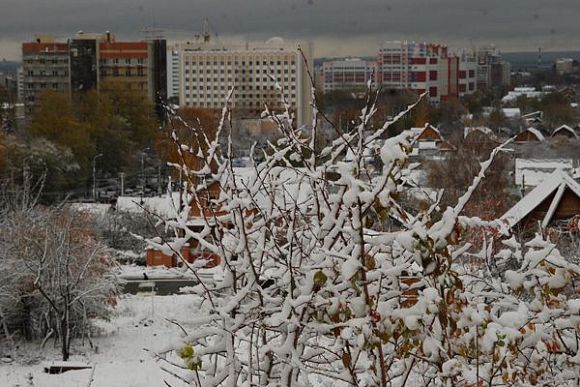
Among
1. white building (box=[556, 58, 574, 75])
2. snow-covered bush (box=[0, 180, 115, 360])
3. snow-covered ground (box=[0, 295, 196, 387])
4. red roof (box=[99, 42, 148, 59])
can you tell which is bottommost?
snow-covered ground (box=[0, 295, 196, 387])

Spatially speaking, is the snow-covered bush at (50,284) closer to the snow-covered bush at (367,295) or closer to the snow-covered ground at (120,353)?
the snow-covered ground at (120,353)

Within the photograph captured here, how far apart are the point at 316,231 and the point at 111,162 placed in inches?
1460

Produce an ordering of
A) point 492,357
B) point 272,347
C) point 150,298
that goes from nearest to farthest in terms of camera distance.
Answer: point 492,357
point 272,347
point 150,298

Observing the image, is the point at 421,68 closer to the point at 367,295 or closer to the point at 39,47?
the point at 39,47

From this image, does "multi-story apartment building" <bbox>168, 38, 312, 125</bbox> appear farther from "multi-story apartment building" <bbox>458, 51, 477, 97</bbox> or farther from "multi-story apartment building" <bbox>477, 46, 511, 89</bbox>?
"multi-story apartment building" <bbox>477, 46, 511, 89</bbox>

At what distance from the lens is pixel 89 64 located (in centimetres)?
5494

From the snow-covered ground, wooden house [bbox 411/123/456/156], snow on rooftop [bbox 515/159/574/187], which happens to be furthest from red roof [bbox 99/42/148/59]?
the snow-covered ground

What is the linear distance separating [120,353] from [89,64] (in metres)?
44.3

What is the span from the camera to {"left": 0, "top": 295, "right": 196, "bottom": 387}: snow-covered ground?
432 inches

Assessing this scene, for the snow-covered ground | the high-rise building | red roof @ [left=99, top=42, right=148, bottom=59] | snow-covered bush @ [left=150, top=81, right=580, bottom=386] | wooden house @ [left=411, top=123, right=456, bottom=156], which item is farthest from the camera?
the high-rise building

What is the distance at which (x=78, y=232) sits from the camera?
50.1 ft

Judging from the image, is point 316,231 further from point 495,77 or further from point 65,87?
point 495,77

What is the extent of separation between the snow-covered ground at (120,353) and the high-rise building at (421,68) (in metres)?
75.5

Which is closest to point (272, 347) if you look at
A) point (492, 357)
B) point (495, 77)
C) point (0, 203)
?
point (492, 357)
